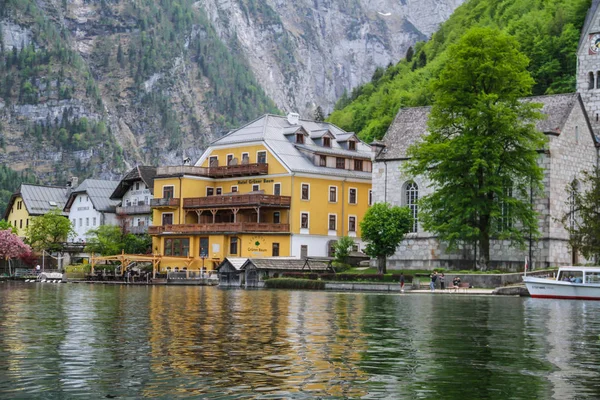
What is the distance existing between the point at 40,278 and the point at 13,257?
1796 centimetres

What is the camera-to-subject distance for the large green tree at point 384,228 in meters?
73.4

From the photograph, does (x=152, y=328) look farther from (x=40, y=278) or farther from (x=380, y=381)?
(x=40, y=278)

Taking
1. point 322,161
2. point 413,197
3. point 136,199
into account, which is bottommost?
point 413,197

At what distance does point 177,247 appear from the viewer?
318 feet

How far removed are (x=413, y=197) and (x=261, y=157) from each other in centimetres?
1981

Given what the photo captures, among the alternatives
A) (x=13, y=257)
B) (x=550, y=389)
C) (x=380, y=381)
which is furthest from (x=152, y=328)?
(x=13, y=257)

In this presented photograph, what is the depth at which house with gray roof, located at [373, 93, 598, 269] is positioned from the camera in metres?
70.8

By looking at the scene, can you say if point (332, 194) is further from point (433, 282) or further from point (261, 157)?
point (433, 282)

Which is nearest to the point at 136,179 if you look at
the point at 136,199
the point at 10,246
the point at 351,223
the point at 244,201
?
the point at 136,199

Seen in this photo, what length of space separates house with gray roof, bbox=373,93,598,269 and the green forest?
19.2ft

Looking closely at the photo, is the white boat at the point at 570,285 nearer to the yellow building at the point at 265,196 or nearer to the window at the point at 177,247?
the yellow building at the point at 265,196

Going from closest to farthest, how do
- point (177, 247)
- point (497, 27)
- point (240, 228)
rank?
point (497, 27)
point (240, 228)
point (177, 247)

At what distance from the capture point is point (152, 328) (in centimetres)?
2761

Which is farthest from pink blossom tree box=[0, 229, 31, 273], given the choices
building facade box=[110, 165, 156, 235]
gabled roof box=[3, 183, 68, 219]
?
gabled roof box=[3, 183, 68, 219]
